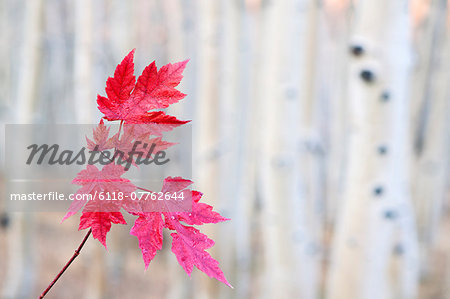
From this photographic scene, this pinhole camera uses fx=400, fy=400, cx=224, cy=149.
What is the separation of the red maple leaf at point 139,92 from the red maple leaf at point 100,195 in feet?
0.14

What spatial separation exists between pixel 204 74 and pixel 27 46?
1.55 metres

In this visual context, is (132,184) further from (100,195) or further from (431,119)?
(431,119)

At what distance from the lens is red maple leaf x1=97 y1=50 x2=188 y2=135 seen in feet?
1.05

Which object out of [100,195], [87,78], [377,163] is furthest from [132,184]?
[87,78]

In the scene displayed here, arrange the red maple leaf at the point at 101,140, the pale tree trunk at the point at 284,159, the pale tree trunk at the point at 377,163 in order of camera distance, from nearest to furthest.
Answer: the red maple leaf at the point at 101,140
the pale tree trunk at the point at 377,163
the pale tree trunk at the point at 284,159

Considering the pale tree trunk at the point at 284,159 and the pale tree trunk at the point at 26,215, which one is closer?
the pale tree trunk at the point at 284,159

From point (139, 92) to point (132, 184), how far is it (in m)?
0.07

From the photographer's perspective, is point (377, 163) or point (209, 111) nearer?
point (377, 163)

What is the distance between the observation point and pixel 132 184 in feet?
1.02

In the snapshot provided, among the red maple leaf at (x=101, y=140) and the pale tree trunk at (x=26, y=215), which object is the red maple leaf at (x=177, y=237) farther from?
the pale tree trunk at (x=26, y=215)

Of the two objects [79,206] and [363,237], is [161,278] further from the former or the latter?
[79,206]

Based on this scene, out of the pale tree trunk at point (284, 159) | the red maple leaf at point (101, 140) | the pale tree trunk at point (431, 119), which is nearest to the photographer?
the red maple leaf at point (101, 140)

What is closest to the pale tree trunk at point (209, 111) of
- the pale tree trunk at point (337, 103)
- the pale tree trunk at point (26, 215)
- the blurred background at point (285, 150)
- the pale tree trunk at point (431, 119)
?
the blurred background at point (285, 150)

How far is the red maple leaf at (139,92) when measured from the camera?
319 millimetres
